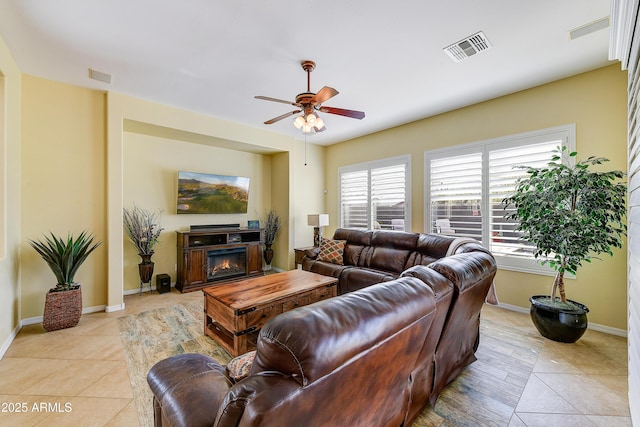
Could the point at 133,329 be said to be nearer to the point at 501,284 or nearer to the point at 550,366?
the point at 550,366

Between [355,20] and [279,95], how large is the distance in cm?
167

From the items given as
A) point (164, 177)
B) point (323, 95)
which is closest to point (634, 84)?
point (323, 95)

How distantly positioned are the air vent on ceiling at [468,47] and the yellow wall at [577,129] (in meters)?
1.46

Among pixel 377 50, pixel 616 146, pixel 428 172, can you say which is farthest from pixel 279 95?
pixel 616 146

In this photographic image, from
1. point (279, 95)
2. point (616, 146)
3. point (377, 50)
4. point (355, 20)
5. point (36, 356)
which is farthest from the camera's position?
point (279, 95)

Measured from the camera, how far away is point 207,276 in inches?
186

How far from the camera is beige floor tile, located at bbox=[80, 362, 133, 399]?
2006mm

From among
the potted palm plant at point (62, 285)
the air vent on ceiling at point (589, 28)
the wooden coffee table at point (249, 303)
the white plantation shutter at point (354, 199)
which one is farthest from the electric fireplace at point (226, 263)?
the air vent on ceiling at point (589, 28)

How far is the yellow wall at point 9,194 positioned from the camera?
8.71 feet

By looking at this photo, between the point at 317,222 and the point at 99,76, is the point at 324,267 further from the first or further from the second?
the point at 99,76

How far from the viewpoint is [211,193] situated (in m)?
5.09

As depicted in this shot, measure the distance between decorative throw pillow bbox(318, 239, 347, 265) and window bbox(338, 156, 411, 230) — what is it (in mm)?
1234

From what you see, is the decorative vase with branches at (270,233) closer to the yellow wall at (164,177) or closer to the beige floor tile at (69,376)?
the yellow wall at (164,177)

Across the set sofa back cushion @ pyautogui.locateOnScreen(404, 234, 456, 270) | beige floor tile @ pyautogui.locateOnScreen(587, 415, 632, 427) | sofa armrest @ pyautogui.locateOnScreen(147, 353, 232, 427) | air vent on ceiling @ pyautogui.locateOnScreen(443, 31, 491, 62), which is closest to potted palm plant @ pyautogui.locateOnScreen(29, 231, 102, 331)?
sofa armrest @ pyautogui.locateOnScreen(147, 353, 232, 427)
